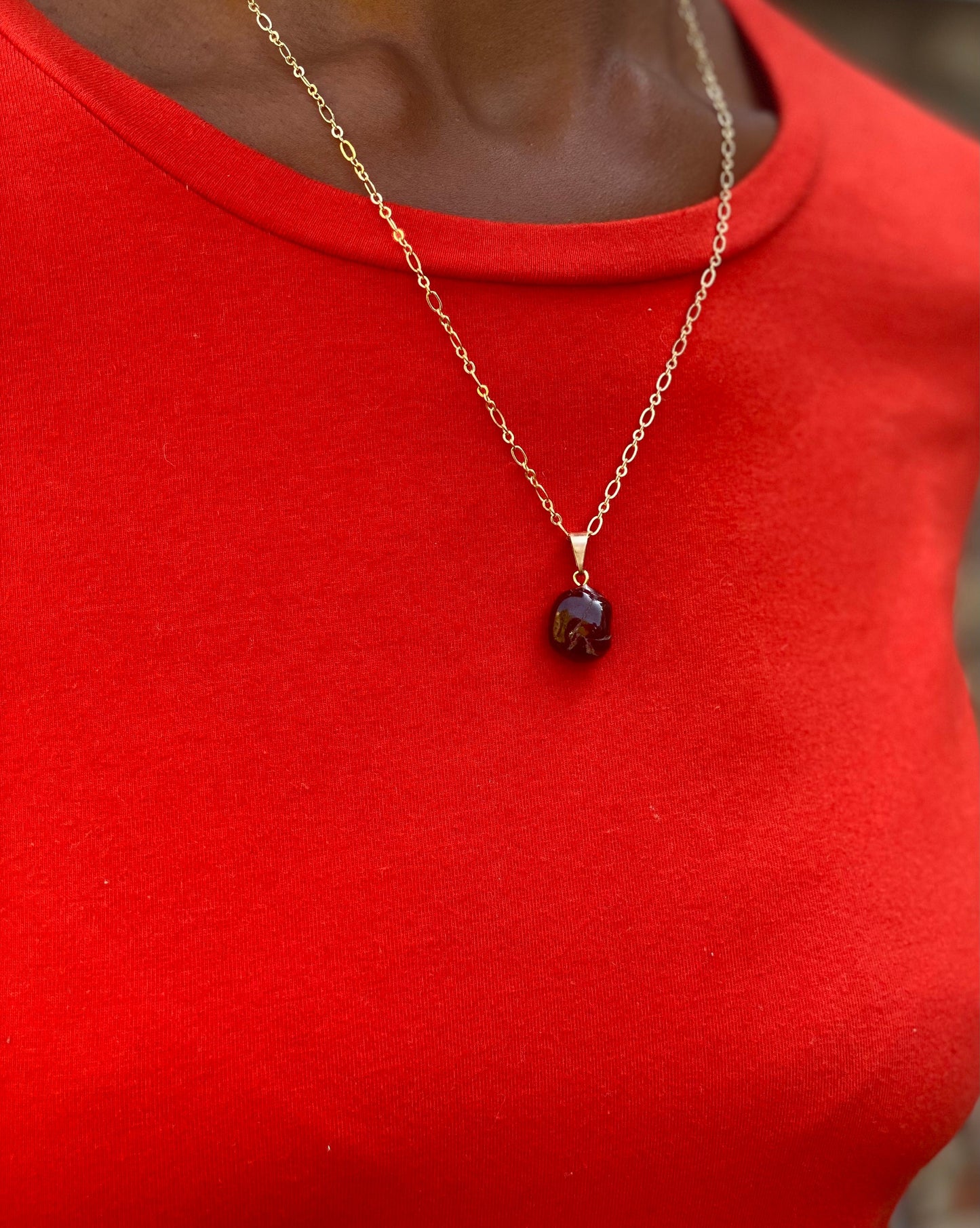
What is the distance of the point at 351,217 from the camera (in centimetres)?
78

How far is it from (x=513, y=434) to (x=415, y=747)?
0.21 meters

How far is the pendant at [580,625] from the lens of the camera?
0.76 m

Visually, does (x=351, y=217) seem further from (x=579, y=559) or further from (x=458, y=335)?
(x=579, y=559)

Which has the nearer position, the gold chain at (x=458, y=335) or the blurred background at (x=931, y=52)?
the gold chain at (x=458, y=335)

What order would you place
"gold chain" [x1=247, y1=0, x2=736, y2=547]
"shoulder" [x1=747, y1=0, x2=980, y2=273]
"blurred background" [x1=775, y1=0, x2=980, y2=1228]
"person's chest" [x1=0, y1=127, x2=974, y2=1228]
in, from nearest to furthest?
1. "person's chest" [x1=0, y1=127, x2=974, y2=1228]
2. "gold chain" [x1=247, y1=0, x2=736, y2=547]
3. "shoulder" [x1=747, y1=0, x2=980, y2=273]
4. "blurred background" [x1=775, y1=0, x2=980, y2=1228]

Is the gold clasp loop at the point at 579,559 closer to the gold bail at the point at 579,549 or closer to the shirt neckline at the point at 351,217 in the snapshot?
the gold bail at the point at 579,549

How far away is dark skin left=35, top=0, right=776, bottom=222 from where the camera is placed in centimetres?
81

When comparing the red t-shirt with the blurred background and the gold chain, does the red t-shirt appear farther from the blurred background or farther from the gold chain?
the blurred background

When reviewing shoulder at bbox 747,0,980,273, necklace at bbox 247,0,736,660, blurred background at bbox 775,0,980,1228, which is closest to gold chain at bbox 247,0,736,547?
necklace at bbox 247,0,736,660

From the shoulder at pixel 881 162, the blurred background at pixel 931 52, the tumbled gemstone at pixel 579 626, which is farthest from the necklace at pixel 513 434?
the blurred background at pixel 931 52

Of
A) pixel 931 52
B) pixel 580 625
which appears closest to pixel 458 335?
pixel 580 625

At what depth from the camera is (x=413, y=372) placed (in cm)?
78

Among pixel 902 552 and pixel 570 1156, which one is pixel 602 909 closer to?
pixel 570 1156

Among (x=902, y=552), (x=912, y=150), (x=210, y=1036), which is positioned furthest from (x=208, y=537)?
(x=912, y=150)
